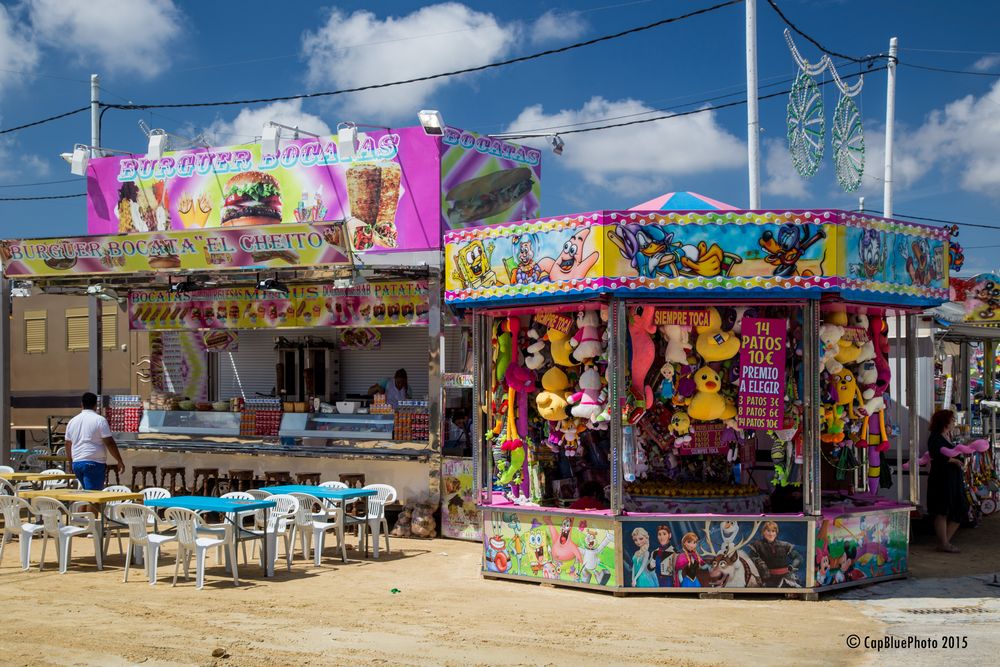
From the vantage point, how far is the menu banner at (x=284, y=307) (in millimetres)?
14508

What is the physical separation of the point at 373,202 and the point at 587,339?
6054mm

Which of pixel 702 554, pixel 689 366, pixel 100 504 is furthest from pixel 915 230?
pixel 100 504

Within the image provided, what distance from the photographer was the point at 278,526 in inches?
427

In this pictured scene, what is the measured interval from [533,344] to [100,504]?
4996 mm

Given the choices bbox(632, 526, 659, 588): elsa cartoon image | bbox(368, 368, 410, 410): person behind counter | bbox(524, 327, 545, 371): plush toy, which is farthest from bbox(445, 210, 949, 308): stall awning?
bbox(368, 368, 410, 410): person behind counter

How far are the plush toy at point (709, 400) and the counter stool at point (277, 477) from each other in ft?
22.2

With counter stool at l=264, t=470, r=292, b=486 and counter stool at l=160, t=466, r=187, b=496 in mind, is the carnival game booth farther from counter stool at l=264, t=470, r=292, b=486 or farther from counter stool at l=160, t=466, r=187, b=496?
counter stool at l=160, t=466, r=187, b=496

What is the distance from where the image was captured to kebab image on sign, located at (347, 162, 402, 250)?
48.0 ft

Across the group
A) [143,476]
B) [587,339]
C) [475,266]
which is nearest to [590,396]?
[587,339]

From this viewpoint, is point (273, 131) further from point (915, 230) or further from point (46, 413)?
point (46, 413)

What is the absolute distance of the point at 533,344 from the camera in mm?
10320

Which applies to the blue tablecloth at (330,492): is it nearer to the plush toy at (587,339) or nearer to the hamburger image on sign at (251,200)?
the plush toy at (587,339)

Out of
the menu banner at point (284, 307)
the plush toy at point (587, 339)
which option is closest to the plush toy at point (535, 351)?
the plush toy at point (587, 339)

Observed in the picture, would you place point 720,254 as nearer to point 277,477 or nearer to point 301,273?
point 301,273
